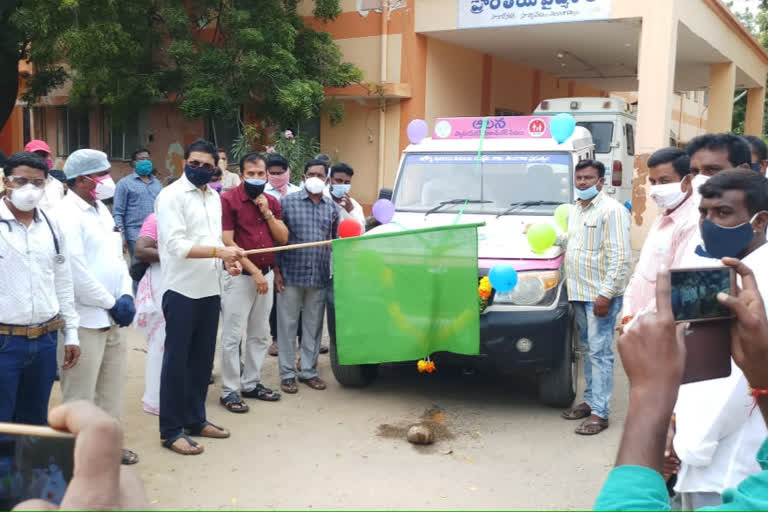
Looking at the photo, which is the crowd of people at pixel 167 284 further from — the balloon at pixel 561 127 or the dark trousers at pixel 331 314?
the balloon at pixel 561 127

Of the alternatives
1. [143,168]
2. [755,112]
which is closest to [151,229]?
[143,168]

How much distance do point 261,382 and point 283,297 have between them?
0.85m

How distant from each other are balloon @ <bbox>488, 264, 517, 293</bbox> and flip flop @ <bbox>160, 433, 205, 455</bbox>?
2289 millimetres

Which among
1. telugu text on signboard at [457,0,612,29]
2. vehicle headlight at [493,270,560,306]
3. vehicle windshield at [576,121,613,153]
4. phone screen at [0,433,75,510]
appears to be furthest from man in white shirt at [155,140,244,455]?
telugu text on signboard at [457,0,612,29]

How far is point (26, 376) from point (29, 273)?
54cm

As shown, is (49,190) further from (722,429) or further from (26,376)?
(722,429)

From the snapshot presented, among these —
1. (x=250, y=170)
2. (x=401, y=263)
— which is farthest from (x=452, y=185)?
(x=250, y=170)

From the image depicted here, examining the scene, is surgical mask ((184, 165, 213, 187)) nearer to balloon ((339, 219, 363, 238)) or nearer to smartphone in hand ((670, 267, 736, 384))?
balloon ((339, 219, 363, 238))

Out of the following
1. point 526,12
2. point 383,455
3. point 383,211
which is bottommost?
point 383,455

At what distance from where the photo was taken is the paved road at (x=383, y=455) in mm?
4078

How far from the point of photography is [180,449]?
4652mm

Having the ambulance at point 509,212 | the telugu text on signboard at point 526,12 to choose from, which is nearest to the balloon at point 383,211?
the ambulance at point 509,212

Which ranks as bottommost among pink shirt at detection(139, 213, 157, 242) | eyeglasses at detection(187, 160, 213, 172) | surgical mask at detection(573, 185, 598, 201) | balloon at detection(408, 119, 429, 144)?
pink shirt at detection(139, 213, 157, 242)

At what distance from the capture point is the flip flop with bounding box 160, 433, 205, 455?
4.65 m
